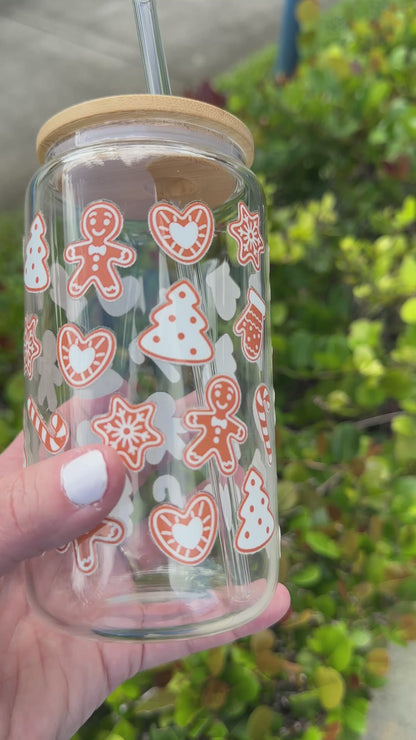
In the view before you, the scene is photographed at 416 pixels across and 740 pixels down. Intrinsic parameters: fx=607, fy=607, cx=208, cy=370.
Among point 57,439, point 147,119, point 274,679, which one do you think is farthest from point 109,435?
point 274,679

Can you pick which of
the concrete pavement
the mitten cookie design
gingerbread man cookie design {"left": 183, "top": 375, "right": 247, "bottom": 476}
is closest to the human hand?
gingerbread man cookie design {"left": 183, "top": 375, "right": 247, "bottom": 476}

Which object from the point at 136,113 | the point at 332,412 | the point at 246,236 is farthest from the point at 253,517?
the point at 332,412

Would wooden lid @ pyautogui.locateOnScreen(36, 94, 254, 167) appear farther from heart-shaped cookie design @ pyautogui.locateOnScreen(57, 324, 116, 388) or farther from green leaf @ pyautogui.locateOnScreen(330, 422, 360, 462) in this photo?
green leaf @ pyautogui.locateOnScreen(330, 422, 360, 462)

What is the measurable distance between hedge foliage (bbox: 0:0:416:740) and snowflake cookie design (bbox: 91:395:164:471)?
1.10 feet

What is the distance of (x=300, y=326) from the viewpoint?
4.07 feet

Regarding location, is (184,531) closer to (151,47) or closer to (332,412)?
(151,47)

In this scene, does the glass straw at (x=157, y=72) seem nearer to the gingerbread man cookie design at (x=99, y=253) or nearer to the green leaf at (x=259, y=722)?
the gingerbread man cookie design at (x=99, y=253)

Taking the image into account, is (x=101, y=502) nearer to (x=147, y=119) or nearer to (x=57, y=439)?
(x=57, y=439)

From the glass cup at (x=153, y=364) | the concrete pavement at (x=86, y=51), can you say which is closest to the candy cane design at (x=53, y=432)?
the glass cup at (x=153, y=364)

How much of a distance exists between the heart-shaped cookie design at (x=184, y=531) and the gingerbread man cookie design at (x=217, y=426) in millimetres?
45

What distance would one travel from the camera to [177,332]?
0.57m

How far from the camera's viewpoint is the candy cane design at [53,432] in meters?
0.60

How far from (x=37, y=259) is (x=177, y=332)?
0.60ft

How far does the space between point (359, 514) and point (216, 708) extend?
37cm
